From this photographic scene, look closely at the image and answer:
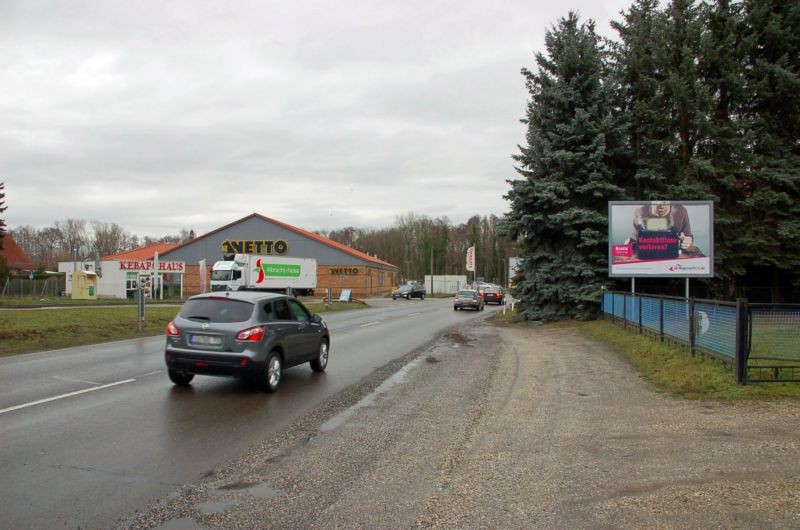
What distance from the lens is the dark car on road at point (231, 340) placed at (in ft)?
Answer: 29.3

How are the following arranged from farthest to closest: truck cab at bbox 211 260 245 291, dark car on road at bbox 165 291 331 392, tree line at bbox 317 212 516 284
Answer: tree line at bbox 317 212 516 284, truck cab at bbox 211 260 245 291, dark car on road at bbox 165 291 331 392

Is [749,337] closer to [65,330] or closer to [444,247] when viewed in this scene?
[65,330]

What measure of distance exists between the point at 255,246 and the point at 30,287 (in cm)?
2302

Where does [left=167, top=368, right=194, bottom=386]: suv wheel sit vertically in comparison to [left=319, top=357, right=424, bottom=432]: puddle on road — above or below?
above

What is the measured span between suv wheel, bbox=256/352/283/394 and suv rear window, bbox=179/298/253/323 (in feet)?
2.55

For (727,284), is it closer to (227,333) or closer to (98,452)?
(227,333)

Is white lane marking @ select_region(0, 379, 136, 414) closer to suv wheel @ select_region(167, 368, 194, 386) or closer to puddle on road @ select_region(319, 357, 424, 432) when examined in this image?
suv wheel @ select_region(167, 368, 194, 386)

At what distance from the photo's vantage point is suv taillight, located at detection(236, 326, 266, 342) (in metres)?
8.98

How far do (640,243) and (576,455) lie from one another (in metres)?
17.1

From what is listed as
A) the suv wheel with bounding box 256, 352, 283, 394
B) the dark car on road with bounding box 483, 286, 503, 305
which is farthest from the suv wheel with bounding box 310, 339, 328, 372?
the dark car on road with bounding box 483, 286, 503, 305

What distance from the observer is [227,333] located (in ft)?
29.6

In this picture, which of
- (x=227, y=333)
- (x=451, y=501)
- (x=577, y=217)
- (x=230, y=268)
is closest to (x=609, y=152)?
(x=577, y=217)

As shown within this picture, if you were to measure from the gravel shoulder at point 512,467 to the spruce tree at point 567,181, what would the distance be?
605 inches

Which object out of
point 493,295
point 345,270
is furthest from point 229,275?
point 345,270
